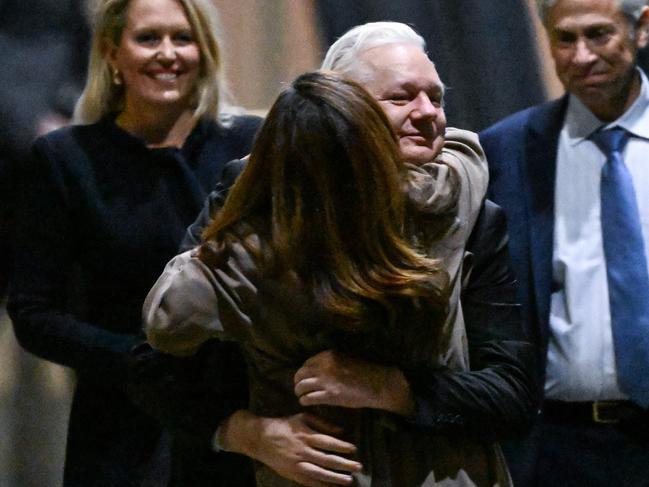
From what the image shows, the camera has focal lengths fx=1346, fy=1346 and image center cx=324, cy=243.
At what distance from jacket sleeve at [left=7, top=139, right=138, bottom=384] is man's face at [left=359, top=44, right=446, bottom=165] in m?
0.83

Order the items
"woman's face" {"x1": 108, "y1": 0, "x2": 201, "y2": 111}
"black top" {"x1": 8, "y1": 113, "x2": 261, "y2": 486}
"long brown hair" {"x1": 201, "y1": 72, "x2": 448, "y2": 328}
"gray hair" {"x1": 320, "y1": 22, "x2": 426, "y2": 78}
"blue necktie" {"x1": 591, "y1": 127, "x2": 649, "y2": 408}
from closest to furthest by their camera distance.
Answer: "long brown hair" {"x1": 201, "y1": 72, "x2": 448, "y2": 328} < "gray hair" {"x1": 320, "y1": 22, "x2": 426, "y2": 78} < "blue necktie" {"x1": 591, "y1": 127, "x2": 649, "y2": 408} < "black top" {"x1": 8, "y1": 113, "x2": 261, "y2": 486} < "woman's face" {"x1": 108, "y1": 0, "x2": 201, "y2": 111}

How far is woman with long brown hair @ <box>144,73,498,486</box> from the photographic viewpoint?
1.66 metres

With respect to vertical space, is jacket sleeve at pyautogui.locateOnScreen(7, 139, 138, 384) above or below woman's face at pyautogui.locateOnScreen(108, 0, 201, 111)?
below

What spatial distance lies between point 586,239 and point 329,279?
94 cm

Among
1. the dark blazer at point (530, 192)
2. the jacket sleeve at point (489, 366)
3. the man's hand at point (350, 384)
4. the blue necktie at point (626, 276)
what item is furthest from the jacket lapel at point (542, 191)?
the man's hand at point (350, 384)

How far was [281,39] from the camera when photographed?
350cm

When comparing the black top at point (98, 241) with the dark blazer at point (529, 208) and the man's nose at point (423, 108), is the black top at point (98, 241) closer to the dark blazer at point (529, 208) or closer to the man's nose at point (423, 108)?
the dark blazer at point (529, 208)

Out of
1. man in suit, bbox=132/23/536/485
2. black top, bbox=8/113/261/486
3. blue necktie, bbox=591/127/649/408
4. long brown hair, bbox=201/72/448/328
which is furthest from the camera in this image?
black top, bbox=8/113/261/486

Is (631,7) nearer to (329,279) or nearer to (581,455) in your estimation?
(581,455)

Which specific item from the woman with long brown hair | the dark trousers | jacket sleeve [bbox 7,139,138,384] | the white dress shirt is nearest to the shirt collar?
the white dress shirt

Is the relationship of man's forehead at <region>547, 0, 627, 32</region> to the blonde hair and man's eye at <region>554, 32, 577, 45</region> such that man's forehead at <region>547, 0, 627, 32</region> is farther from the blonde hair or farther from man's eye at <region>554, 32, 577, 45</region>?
the blonde hair

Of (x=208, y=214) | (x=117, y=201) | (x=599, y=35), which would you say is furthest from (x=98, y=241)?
(x=599, y=35)

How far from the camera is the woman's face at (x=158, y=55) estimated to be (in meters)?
2.61

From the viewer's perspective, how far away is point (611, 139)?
251 centimetres
